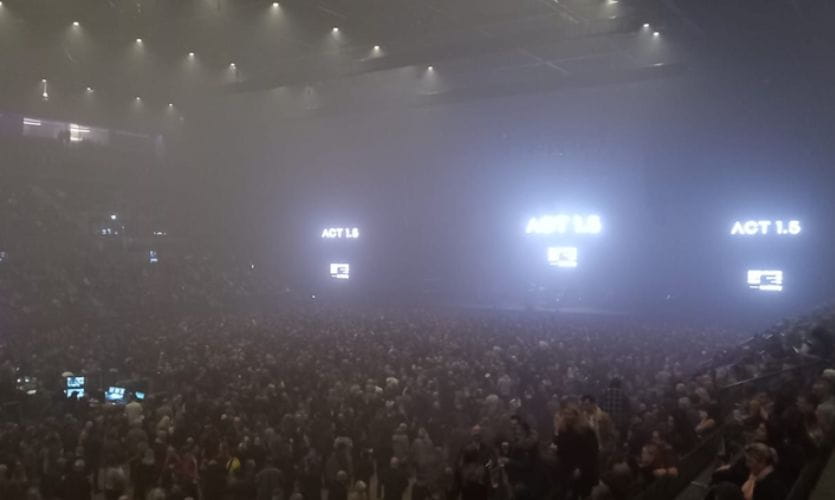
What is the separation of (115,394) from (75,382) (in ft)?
2.84

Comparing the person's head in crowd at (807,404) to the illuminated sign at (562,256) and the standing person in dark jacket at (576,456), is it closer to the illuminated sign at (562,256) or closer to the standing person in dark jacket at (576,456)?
the standing person in dark jacket at (576,456)

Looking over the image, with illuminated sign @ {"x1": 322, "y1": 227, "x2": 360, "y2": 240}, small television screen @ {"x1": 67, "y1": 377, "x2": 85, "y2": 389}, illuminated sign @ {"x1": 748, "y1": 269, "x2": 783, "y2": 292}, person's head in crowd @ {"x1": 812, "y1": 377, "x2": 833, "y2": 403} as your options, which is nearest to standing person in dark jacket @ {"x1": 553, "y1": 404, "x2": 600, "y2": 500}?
person's head in crowd @ {"x1": 812, "y1": 377, "x2": 833, "y2": 403}

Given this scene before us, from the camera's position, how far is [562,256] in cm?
2875

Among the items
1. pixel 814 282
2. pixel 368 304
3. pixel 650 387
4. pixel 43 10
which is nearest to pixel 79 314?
pixel 43 10

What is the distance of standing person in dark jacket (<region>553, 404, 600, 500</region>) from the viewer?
6043 millimetres

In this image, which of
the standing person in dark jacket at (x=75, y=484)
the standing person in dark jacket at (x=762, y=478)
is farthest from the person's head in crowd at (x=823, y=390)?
the standing person in dark jacket at (x=75, y=484)

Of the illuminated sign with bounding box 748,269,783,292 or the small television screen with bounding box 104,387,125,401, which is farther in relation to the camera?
the illuminated sign with bounding box 748,269,783,292

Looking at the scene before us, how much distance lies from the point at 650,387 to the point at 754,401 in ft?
13.0

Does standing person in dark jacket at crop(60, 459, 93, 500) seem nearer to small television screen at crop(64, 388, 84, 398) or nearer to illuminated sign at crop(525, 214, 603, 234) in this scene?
small television screen at crop(64, 388, 84, 398)

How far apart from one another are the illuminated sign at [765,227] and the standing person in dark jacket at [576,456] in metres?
21.8

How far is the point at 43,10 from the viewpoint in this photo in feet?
74.1

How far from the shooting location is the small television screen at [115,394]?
12455 millimetres

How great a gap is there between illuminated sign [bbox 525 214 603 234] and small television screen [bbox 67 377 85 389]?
65.4 feet

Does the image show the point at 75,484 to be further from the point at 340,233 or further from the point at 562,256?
the point at 340,233
